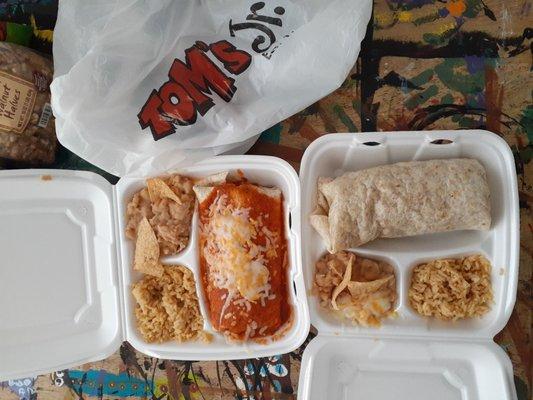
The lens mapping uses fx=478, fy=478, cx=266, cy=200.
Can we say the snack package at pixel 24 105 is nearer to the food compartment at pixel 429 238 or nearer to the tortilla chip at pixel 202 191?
the tortilla chip at pixel 202 191

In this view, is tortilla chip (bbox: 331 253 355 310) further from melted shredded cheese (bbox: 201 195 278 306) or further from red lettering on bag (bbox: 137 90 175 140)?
red lettering on bag (bbox: 137 90 175 140)

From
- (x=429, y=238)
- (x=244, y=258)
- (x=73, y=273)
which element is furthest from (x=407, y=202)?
(x=73, y=273)

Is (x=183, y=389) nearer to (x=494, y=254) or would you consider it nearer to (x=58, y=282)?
(x=58, y=282)

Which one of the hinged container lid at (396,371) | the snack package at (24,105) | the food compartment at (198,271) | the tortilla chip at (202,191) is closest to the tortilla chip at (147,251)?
the food compartment at (198,271)

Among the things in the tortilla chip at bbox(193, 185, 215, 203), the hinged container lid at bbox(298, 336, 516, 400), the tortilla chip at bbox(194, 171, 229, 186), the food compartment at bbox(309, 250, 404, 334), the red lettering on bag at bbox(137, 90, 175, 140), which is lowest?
the hinged container lid at bbox(298, 336, 516, 400)

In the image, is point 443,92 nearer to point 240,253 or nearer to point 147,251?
point 240,253

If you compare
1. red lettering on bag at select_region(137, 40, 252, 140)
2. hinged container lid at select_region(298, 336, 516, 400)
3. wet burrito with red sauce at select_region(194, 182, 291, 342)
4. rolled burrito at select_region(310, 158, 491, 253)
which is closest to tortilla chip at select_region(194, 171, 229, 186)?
wet burrito with red sauce at select_region(194, 182, 291, 342)
